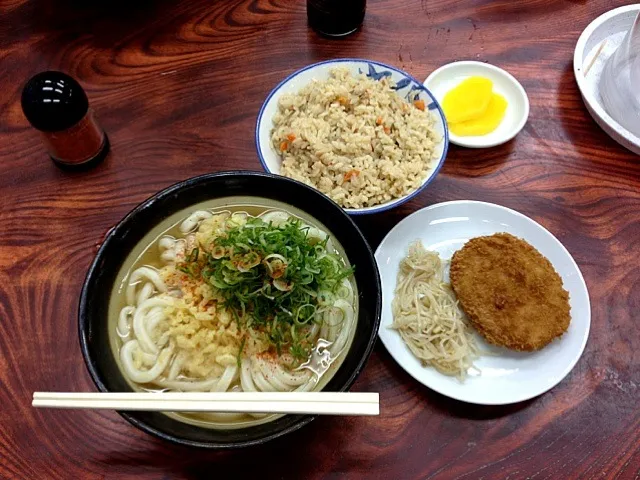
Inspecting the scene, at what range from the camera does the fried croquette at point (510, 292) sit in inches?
62.0

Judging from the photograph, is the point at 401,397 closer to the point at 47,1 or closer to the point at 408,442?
the point at 408,442

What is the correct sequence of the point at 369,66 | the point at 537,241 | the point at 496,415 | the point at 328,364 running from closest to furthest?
the point at 328,364 → the point at 496,415 → the point at 537,241 → the point at 369,66

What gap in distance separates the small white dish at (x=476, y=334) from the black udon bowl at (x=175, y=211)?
0.26m

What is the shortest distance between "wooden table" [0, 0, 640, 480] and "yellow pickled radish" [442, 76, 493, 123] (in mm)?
154

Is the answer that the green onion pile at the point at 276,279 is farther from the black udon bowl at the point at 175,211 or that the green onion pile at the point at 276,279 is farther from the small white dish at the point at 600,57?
the small white dish at the point at 600,57

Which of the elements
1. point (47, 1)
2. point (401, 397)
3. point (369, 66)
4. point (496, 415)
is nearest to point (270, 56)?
point (369, 66)

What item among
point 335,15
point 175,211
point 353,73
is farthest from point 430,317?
point 335,15

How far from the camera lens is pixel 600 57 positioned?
2.22m

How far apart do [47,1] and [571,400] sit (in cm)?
258

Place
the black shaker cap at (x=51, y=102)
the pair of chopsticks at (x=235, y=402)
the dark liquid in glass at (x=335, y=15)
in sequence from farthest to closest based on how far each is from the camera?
the dark liquid in glass at (x=335, y=15) → the black shaker cap at (x=51, y=102) → the pair of chopsticks at (x=235, y=402)

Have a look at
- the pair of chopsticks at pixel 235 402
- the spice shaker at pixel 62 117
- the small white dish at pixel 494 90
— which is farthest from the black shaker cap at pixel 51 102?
the small white dish at pixel 494 90

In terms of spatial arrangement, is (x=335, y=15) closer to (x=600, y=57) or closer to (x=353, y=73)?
(x=353, y=73)

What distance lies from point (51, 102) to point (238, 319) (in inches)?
37.8

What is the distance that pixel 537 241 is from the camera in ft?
5.83
